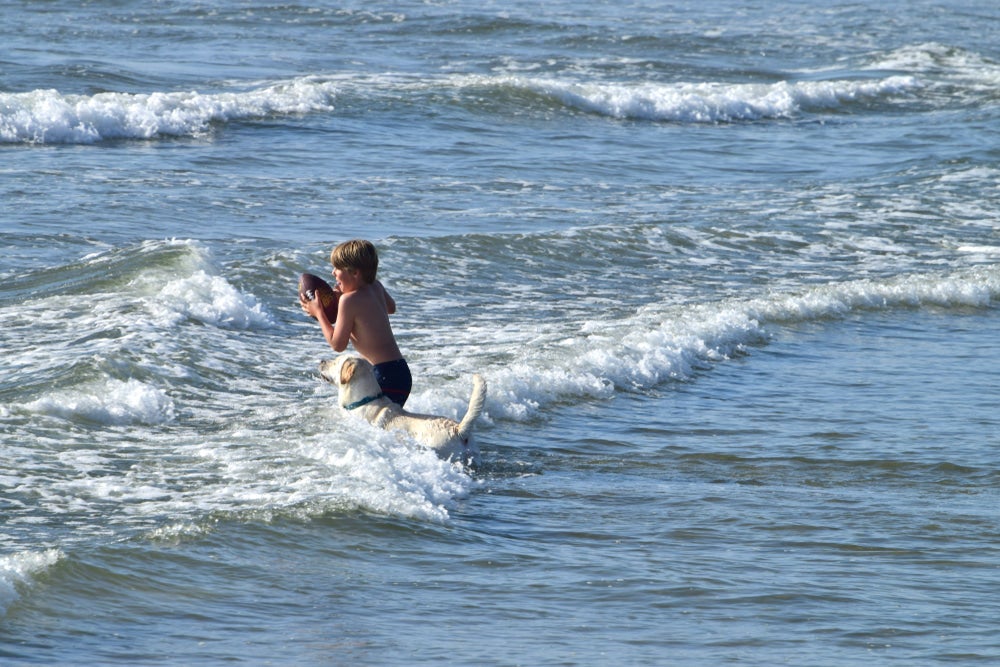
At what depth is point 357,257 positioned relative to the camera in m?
7.04

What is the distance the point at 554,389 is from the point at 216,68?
54.8ft

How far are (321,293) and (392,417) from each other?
736 millimetres

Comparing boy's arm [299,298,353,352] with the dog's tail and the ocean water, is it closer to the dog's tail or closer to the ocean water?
the ocean water

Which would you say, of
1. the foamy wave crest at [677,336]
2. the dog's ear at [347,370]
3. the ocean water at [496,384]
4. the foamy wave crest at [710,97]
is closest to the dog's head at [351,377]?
the dog's ear at [347,370]

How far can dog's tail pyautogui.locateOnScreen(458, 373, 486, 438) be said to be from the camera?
6416 mm

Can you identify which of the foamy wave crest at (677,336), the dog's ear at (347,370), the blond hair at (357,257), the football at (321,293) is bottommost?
the foamy wave crest at (677,336)

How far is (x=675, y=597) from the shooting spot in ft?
17.9

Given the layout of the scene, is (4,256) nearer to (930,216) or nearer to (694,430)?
(694,430)

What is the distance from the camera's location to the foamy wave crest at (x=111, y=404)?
24.9ft

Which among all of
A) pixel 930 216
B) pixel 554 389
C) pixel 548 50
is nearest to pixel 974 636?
pixel 554 389

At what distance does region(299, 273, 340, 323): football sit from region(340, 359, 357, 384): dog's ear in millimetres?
441

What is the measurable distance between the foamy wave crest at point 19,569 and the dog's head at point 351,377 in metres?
1.84

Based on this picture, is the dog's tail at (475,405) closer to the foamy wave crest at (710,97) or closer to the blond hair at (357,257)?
the blond hair at (357,257)

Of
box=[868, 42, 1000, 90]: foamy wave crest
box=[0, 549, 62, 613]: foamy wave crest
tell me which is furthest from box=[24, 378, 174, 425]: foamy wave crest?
box=[868, 42, 1000, 90]: foamy wave crest
